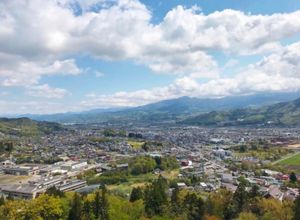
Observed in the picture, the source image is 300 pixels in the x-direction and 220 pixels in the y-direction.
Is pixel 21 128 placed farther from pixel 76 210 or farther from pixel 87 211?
pixel 76 210

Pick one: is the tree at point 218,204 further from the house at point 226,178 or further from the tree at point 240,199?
the house at point 226,178

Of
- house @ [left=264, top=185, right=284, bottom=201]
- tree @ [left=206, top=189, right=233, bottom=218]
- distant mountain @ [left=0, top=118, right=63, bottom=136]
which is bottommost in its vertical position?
house @ [left=264, top=185, right=284, bottom=201]

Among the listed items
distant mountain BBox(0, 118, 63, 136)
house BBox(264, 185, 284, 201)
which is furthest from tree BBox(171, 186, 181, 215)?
distant mountain BBox(0, 118, 63, 136)

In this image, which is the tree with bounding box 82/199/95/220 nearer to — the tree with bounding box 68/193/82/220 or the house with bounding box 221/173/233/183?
the tree with bounding box 68/193/82/220

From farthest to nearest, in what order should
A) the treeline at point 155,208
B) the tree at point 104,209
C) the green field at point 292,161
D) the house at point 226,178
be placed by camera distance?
the green field at point 292,161 → the house at point 226,178 → the tree at point 104,209 → the treeline at point 155,208


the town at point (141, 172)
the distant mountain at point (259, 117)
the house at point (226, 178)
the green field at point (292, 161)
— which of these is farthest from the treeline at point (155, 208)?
the distant mountain at point (259, 117)

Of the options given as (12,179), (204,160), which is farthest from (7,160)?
(204,160)
